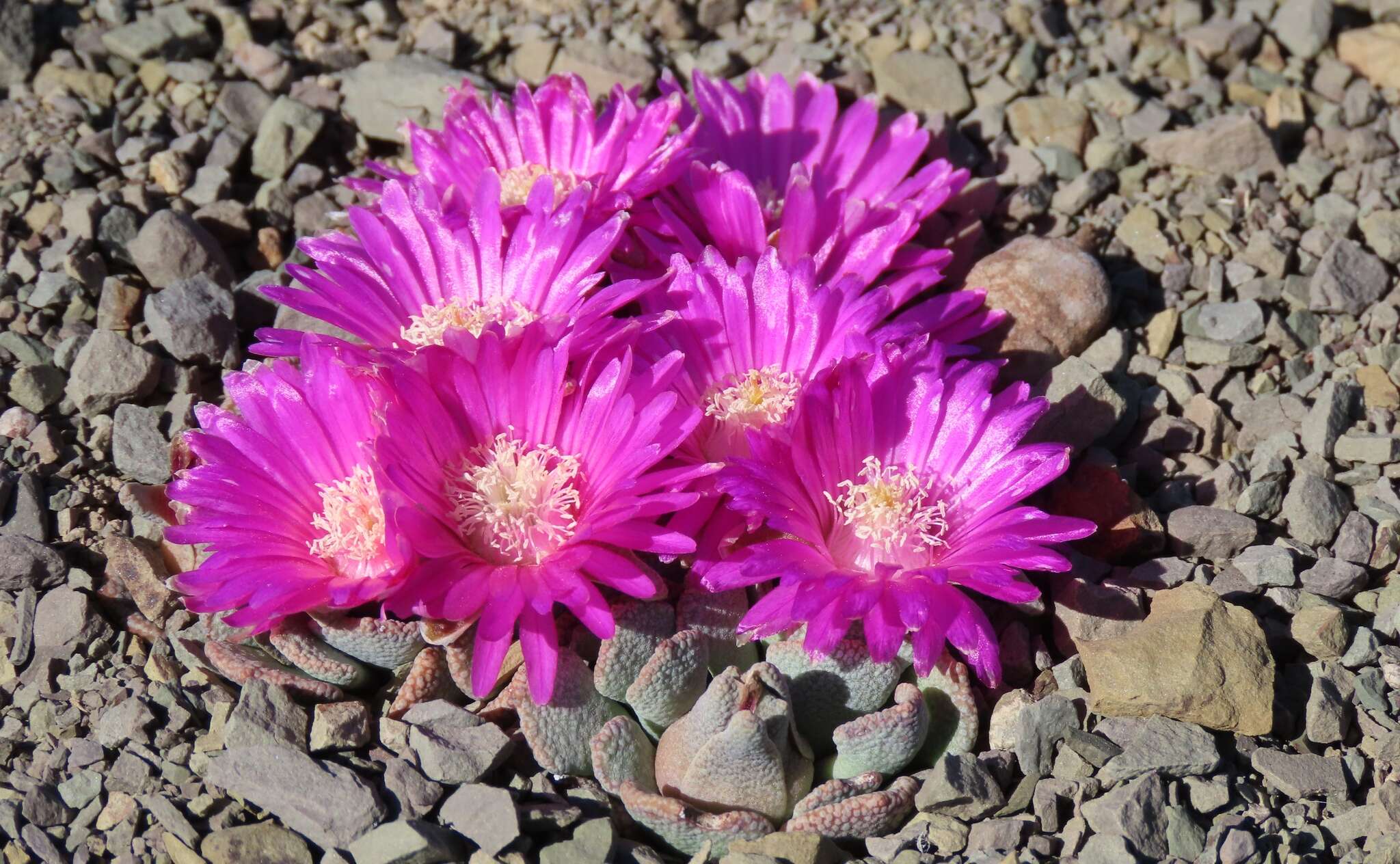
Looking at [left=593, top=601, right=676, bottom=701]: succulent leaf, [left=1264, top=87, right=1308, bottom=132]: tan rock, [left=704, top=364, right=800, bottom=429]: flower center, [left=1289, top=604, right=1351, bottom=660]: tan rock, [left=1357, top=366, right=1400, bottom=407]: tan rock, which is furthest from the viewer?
[left=1264, top=87, right=1308, bottom=132]: tan rock

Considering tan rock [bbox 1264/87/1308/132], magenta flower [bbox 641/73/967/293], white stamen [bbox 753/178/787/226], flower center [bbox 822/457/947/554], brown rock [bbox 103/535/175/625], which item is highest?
magenta flower [bbox 641/73/967/293]

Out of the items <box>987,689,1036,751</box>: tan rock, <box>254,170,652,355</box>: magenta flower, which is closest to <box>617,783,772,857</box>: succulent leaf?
<box>987,689,1036,751</box>: tan rock

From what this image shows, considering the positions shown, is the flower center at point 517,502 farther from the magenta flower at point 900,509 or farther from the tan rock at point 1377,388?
the tan rock at point 1377,388

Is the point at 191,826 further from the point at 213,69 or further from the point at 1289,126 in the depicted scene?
the point at 1289,126

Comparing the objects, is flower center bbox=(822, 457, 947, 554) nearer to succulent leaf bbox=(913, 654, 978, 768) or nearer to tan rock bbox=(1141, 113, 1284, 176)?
succulent leaf bbox=(913, 654, 978, 768)

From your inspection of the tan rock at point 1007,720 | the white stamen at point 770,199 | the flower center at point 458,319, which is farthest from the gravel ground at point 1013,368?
the flower center at point 458,319

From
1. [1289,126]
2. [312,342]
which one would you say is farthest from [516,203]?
[1289,126]
